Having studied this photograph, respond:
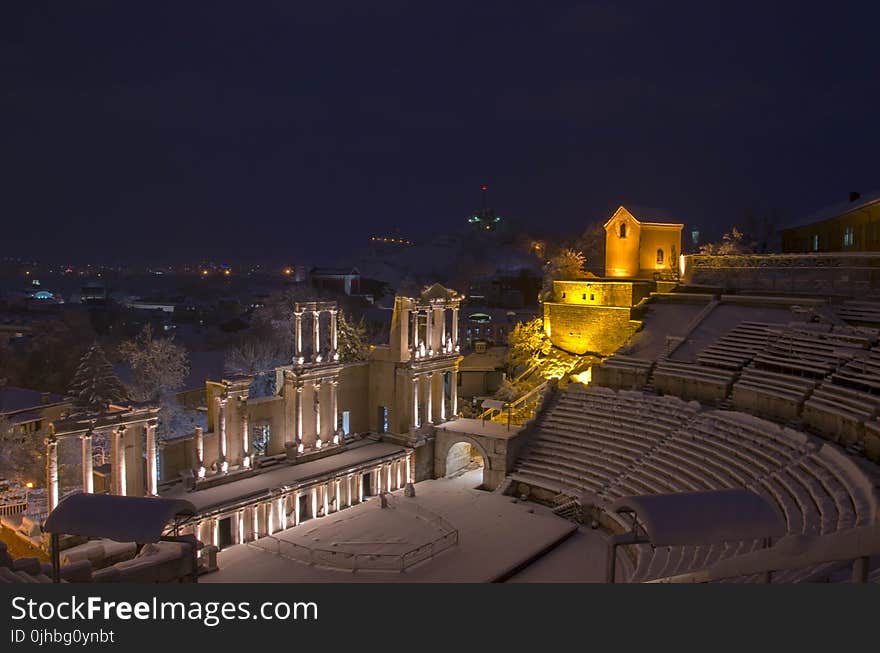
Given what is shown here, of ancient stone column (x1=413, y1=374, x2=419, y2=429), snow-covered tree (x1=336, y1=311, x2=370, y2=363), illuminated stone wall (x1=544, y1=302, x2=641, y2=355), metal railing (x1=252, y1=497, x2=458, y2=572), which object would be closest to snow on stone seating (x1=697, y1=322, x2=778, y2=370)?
illuminated stone wall (x1=544, y1=302, x2=641, y2=355)

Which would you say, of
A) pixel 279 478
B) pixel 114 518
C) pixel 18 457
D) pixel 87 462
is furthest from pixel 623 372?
pixel 18 457

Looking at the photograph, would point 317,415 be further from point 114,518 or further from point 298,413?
point 114,518

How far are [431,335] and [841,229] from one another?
26.9m

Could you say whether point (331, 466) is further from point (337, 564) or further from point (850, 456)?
point (850, 456)

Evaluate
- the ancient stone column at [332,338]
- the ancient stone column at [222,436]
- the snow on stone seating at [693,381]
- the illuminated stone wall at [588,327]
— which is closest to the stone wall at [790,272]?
the illuminated stone wall at [588,327]

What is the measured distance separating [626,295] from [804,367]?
11.9 metres

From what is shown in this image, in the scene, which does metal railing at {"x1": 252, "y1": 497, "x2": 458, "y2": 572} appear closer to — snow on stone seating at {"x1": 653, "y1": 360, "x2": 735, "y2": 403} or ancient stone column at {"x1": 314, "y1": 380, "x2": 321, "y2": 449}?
ancient stone column at {"x1": 314, "y1": 380, "x2": 321, "y2": 449}

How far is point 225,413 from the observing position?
2120 centimetres

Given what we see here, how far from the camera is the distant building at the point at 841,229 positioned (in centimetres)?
3369

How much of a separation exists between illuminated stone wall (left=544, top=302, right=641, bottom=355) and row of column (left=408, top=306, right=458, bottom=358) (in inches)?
324

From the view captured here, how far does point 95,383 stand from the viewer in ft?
109

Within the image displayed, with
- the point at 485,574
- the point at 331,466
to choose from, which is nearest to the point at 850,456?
the point at 485,574

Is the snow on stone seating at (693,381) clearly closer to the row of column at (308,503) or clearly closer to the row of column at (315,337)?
the row of column at (308,503)

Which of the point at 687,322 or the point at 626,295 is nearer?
the point at 687,322
